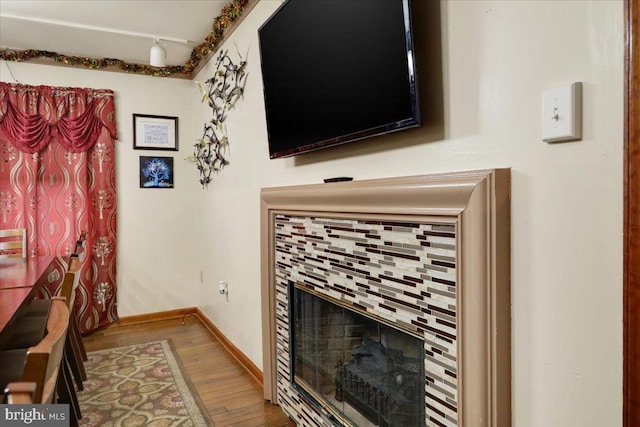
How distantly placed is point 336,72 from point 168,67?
294cm

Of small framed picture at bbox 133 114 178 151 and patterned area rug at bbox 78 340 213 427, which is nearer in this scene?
patterned area rug at bbox 78 340 213 427

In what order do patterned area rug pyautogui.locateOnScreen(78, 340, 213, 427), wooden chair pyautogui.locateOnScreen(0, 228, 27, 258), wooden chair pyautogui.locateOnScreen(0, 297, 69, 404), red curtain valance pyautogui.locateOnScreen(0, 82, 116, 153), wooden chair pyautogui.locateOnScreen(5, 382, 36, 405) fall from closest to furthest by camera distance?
1. wooden chair pyautogui.locateOnScreen(5, 382, 36, 405)
2. wooden chair pyautogui.locateOnScreen(0, 297, 69, 404)
3. patterned area rug pyautogui.locateOnScreen(78, 340, 213, 427)
4. wooden chair pyautogui.locateOnScreen(0, 228, 27, 258)
5. red curtain valance pyautogui.locateOnScreen(0, 82, 116, 153)

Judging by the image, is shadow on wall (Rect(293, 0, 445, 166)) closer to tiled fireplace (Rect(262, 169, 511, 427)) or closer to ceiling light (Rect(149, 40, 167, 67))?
tiled fireplace (Rect(262, 169, 511, 427))

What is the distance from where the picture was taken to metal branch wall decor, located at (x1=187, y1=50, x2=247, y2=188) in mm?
2927

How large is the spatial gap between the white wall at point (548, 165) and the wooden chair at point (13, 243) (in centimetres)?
312

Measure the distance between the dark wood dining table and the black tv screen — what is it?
1283 mm

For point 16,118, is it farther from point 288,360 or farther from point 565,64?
point 565,64

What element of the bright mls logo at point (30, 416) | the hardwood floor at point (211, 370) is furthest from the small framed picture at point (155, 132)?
the bright mls logo at point (30, 416)

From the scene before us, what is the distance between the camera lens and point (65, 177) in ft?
11.9

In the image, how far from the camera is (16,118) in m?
3.43

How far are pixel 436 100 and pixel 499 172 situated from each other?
0.35 m

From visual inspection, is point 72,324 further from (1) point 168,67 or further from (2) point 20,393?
(1) point 168,67

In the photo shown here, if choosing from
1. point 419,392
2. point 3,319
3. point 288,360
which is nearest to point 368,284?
point 419,392

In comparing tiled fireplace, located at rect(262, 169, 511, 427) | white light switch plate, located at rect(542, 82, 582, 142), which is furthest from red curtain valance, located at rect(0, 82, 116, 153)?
white light switch plate, located at rect(542, 82, 582, 142)
